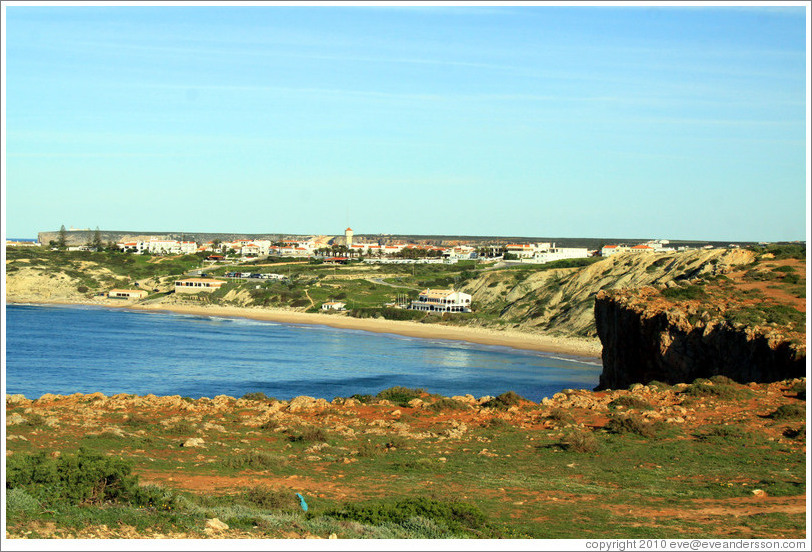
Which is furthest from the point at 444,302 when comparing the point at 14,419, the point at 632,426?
the point at 14,419

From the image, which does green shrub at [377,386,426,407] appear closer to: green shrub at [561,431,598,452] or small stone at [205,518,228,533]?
green shrub at [561,431,598,452]

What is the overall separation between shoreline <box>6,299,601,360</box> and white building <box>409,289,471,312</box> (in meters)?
8.17

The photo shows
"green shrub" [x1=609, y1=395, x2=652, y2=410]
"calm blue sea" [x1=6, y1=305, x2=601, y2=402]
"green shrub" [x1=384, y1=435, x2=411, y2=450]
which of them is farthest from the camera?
"calm blue sea" [x1=6, y1=305, x2=601, y2=402]

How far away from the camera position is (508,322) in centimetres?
9169

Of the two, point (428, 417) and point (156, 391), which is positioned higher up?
point (428, 417)

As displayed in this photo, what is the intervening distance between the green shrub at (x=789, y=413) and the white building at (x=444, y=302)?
8226 centimetres

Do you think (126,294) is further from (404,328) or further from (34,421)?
(34,421)

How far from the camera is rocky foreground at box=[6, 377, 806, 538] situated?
12.4 meters

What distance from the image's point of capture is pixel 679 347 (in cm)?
3181

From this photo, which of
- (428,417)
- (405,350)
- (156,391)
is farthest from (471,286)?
(428,417)

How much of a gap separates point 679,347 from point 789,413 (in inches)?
428

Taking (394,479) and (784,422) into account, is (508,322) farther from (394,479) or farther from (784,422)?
(394,479)

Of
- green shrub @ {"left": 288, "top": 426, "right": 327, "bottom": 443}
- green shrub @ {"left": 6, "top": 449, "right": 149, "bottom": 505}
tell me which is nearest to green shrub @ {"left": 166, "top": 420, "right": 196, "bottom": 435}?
green shrub @ {"left": 288, "top": 426, "right": 327, "bottom": 443}

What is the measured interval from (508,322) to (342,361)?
115 feet
